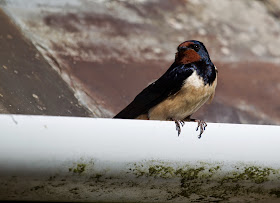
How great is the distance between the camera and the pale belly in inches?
61.1

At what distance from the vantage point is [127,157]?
0.95 metres

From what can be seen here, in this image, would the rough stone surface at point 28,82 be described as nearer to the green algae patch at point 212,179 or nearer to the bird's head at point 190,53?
the bird's head at point 190,53

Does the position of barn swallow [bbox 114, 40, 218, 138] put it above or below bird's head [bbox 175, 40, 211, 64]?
below

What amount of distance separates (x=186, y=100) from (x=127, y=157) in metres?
0.63

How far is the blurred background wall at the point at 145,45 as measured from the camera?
6.84 ft

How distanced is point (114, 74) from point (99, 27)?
0.65 ft

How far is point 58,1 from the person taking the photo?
87.5 inches

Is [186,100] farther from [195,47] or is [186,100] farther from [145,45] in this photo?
[145,45]

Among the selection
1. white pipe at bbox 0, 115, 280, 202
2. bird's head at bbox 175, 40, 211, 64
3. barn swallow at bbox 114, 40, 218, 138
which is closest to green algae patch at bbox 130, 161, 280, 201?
white pipe at bbox 0, 115, 280, 202

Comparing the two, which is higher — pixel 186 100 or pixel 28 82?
pixel 28 82

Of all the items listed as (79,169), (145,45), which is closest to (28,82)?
(145,45)

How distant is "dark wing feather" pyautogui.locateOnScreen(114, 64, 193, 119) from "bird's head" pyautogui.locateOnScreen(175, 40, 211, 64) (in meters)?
0.04

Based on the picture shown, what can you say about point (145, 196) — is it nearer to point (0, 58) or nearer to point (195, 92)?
point (195, 92)

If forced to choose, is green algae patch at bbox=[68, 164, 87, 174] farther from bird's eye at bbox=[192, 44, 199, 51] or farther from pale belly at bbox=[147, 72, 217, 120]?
bird's eye at bbox=[192, 44, 199, 51]
